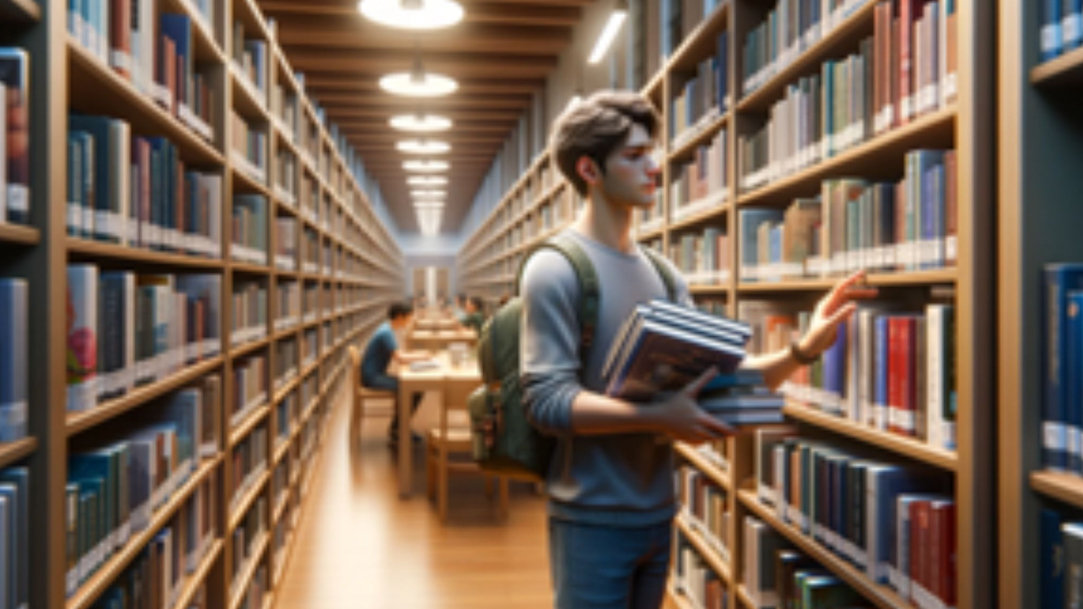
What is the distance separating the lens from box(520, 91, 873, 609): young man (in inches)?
51.8

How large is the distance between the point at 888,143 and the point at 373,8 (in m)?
3.14

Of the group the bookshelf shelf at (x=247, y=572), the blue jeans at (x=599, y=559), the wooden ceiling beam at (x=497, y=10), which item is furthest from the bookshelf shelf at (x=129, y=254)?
the wooden ceiling beam at (x=497, y=10)

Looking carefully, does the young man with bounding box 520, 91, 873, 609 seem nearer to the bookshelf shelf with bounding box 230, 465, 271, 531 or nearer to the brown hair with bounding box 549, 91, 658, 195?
the brown hair with bounding box 549, 91, 658, 195

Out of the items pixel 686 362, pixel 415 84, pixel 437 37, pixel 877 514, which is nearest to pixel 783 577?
pixel 877 514

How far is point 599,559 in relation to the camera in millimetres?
1399

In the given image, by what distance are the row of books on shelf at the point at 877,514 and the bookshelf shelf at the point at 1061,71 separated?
2.74 feet

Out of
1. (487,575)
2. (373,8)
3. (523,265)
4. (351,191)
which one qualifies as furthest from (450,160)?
(523,265)

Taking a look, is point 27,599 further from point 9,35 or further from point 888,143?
point 888,143

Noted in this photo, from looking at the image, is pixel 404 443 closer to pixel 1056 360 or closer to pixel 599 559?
pixel 599 559

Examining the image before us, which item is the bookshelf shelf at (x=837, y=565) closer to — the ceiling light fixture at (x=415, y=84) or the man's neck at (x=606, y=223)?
the man's neck at (x=606, y=223)

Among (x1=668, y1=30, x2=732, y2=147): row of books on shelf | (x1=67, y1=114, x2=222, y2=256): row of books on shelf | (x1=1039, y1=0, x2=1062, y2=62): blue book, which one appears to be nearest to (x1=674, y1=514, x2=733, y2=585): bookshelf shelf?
(x1=668, y1=30, x2=732, y2=147): row of books on shelf

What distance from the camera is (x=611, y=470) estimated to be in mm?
1418

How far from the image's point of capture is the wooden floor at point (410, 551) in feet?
11.1

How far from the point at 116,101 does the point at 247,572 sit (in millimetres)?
1932
